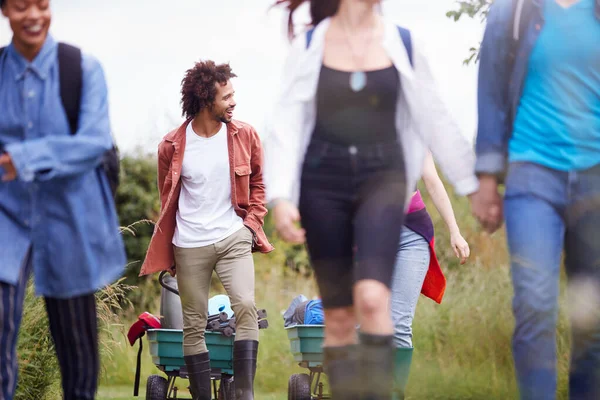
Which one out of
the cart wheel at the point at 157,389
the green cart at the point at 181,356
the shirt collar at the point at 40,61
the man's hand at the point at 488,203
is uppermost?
the shirt collar at the point at 40,61

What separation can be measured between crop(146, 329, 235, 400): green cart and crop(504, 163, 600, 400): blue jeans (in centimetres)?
450

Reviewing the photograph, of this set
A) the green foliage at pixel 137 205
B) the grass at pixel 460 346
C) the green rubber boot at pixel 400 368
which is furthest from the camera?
the green foliage at pixel 137 205

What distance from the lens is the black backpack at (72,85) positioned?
178 inches

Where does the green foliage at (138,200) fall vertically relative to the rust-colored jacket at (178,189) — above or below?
above

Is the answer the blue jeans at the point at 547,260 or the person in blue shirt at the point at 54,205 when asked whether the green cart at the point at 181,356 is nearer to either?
the person in blue shirt at the point at 54,205

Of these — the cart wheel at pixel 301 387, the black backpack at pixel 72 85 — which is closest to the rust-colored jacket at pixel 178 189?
the cart wheel at pixel 301 387

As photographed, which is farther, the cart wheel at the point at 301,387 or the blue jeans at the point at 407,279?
Answer: the cart wheel at the point at 301,387

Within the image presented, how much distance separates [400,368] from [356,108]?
2747mm

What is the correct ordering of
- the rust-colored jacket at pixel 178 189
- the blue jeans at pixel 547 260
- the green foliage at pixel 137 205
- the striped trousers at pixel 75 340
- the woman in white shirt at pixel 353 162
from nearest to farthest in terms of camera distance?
the blue jeans at pixel 547 260 < the woman in white shirt at pixel 353 162 < the striped trousers at pixel 75 340 < the rust-colored jacket at pixel 178 189 < the green foliage at pixel 137 205

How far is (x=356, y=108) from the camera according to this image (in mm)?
4395

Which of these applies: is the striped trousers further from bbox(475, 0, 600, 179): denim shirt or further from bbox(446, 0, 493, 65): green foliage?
bbox(446, 0, 493, 65): green foliage

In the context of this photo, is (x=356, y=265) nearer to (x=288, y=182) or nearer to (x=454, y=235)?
(x=288, y=182)

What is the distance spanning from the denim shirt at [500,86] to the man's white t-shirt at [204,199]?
11.7 feet

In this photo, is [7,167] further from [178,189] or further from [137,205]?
[137,205]
